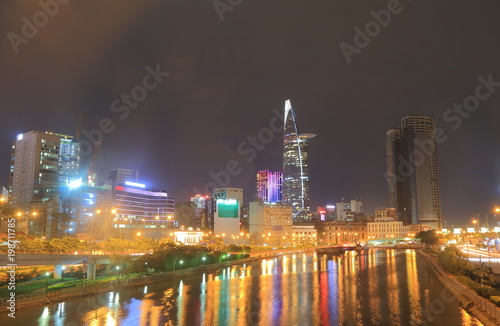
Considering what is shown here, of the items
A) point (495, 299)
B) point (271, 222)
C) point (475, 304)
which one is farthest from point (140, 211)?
point (495, 299)

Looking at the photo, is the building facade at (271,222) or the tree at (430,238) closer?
the tree at (430,238)

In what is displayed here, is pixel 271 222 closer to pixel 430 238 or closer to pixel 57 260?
pixel 430 238

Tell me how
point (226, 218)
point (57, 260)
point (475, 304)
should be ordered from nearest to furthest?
1. point (475, 304)
2. point (57, 260)
3. point (226, 218)

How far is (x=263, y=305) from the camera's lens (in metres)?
36.3

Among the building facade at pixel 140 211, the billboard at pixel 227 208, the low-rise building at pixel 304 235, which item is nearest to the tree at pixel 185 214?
the building facade at pixel 140 211

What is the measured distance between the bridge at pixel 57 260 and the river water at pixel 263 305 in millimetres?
6096

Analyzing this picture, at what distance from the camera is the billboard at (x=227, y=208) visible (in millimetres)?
140500

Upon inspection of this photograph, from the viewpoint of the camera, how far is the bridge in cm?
3778

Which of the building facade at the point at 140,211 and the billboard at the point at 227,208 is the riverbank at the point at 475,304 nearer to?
the building facade at the point at 140,211

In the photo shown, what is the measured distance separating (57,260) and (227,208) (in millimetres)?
99493

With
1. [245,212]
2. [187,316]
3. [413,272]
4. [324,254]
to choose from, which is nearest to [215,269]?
[413,272]

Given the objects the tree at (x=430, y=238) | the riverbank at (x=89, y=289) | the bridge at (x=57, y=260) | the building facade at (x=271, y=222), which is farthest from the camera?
the building facade at (x=271, y=222)

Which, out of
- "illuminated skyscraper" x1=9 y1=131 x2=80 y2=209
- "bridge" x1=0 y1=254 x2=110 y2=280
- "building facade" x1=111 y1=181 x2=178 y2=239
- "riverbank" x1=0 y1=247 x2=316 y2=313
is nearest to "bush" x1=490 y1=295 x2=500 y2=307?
"riverbank" x1=0 y1=247 x2=316 y2=313

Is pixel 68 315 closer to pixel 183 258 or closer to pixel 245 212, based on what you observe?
pixel 183 258
